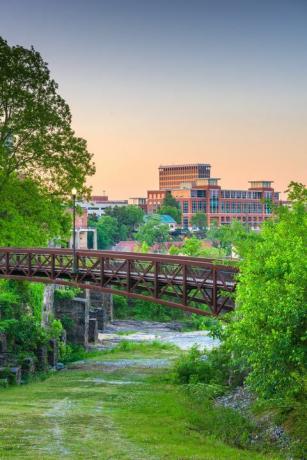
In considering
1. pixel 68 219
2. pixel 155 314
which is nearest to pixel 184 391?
pixel 68 219

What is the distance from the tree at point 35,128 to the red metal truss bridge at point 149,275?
224 inches

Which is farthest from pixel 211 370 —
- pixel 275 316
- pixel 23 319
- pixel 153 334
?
pixel 153 334

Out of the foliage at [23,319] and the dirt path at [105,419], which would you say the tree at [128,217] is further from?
the dirt path at [105,419]

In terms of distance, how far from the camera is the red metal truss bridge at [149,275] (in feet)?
116

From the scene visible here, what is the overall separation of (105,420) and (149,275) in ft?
38.5

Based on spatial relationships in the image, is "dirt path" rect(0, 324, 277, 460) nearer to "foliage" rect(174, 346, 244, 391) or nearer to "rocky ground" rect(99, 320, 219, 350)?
"foliage" rect(174, 346, 244, 391)

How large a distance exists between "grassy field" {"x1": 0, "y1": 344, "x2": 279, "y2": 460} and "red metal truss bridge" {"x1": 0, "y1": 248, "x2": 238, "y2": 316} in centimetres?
405

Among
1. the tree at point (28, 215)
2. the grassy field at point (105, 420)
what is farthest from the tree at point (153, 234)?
the grassy field at point (105, 420)

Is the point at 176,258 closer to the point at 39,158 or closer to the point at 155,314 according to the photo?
the point at 39,158

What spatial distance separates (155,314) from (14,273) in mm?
36585

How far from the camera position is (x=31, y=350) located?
47.0 m

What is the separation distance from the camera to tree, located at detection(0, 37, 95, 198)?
52.6 m

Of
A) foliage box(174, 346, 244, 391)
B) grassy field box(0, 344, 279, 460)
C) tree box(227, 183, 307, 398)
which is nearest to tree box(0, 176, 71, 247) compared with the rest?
grassy field box(0, 344, 279, 460)

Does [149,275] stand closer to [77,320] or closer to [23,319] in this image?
[23,319]
